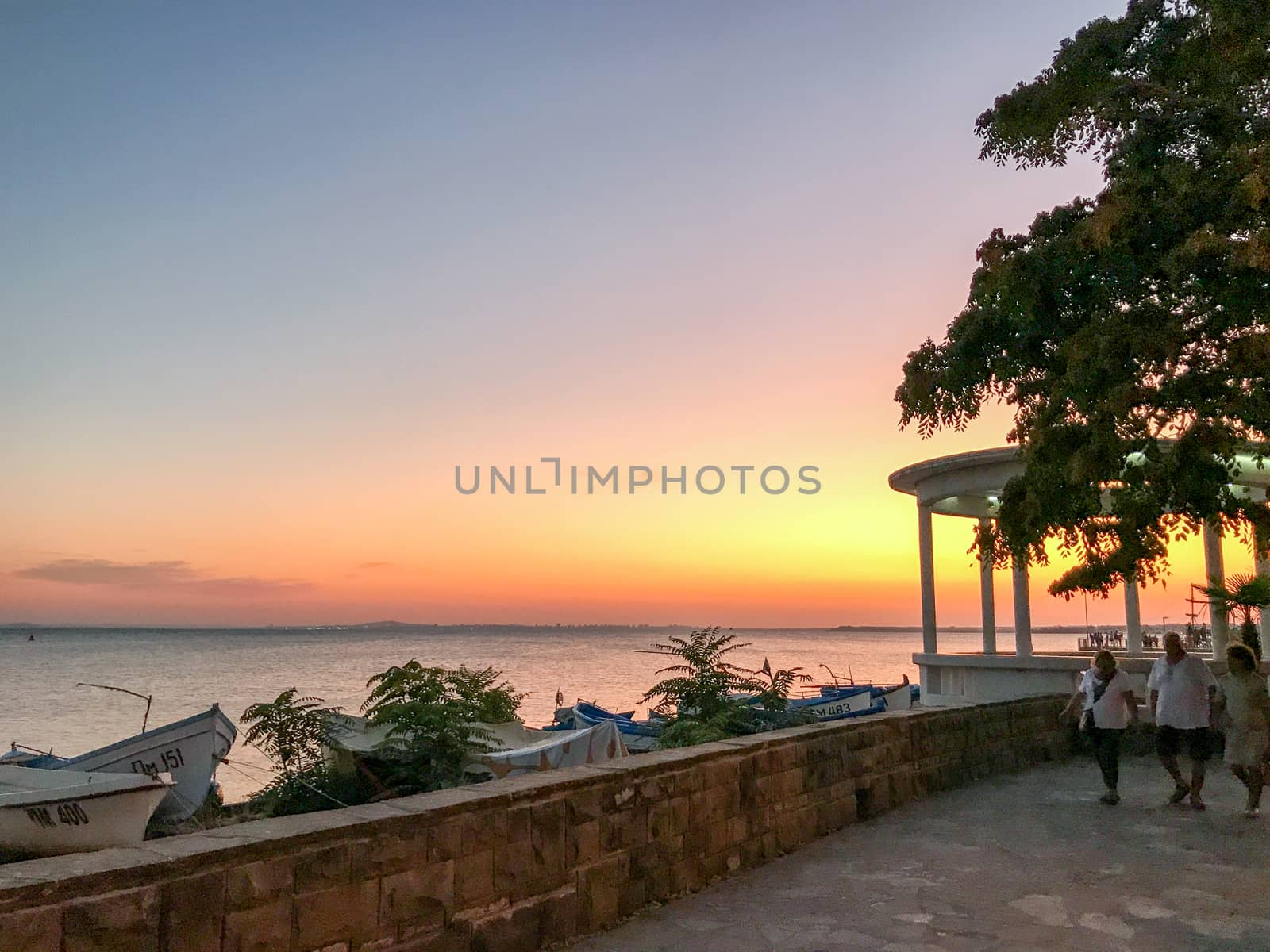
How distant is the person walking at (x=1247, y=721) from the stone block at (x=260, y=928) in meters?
8.40

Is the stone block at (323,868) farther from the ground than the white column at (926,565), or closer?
closer

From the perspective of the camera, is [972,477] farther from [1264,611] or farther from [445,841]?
[445,841]

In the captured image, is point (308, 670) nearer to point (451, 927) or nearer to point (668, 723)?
point (668, 723)

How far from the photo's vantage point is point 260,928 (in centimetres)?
401

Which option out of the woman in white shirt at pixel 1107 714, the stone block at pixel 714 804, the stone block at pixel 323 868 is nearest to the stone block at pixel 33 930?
the stone block at pixel 323 868

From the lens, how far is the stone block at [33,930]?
330 centimetres

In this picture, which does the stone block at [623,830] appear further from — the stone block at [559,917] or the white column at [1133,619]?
the white column at [1133,619]

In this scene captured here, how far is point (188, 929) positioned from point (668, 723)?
7529 millimetres

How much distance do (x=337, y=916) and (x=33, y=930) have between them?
1260 mm

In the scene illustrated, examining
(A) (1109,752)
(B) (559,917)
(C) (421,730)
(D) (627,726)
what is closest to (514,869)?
(B) (559,917)

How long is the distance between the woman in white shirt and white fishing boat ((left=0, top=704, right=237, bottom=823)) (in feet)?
38.6

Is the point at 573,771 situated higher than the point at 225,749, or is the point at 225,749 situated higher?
the point at 573,771

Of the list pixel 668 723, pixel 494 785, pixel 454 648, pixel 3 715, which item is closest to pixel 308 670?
pixel 3 715

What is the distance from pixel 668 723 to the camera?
10961 millimetres
